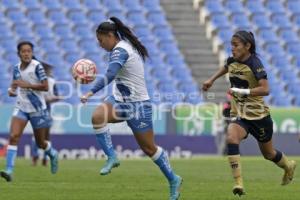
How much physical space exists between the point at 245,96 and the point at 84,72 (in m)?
2.28

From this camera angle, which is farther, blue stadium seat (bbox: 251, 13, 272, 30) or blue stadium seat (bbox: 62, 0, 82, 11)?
blue stadium seat (bbox: 251, 13, 272, 30)

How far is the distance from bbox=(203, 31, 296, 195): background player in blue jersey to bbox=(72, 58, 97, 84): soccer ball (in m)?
1.62

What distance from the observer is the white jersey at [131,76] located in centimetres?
1188

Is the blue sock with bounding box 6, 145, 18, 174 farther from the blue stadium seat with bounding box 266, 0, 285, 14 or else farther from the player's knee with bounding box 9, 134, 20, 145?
the blue stadium seat with bounding box 266, 0, 285, 14

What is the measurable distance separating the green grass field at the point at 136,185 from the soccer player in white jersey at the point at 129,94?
35.8 inches

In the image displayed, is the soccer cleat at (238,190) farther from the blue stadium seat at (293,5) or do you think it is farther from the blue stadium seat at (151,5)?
the blue stadium seat at (293,5)

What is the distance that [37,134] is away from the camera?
17344 mm

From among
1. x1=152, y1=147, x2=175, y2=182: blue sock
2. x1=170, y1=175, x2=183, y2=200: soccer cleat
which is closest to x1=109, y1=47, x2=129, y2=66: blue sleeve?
x1=152, y1=147, x2=175, y2=182: blue sock

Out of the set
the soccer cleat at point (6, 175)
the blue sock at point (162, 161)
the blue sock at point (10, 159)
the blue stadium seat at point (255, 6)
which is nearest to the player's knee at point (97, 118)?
the blue sock at point (162, 161)

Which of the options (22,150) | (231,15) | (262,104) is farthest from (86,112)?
(262,104)

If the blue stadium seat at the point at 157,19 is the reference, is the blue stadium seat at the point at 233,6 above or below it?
above

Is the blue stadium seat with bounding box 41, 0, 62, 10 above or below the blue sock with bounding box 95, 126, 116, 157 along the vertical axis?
above

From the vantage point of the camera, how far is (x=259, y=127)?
13.4 m

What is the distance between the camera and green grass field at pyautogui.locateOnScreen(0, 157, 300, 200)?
12.8m
